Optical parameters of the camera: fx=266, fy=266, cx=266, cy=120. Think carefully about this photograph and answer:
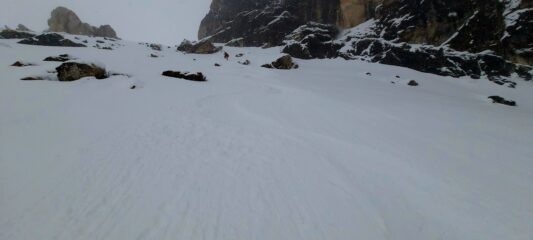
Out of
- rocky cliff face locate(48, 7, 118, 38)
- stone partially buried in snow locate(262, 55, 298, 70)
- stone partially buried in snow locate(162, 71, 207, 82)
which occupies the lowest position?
stone partially buried in snow locate(162, 71, 207, 82)

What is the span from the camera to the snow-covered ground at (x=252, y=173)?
4.25 meters

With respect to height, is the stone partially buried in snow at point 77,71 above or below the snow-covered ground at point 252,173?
above

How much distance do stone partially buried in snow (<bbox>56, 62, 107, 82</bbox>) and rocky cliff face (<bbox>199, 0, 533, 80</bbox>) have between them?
3386 centimetres

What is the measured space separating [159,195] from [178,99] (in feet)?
24.1

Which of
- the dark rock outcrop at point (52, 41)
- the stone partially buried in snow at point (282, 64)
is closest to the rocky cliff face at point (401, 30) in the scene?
the stone partially buried in snow at point (282, 64)

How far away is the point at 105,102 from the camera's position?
10.7 meters

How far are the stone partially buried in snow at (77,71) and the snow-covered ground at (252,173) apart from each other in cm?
363

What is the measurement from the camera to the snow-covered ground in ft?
13.9

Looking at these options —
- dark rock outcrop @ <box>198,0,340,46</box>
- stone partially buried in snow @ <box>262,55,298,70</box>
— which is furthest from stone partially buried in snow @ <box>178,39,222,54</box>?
stone partially buried in snow @ <box>262,55,298,70</box>

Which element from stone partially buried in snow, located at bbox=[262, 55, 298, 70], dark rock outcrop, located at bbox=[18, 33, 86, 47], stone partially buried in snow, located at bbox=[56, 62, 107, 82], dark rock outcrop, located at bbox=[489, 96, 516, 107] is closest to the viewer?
stone partially buried in snow, located at bbox=[56, 62, 107, 82]

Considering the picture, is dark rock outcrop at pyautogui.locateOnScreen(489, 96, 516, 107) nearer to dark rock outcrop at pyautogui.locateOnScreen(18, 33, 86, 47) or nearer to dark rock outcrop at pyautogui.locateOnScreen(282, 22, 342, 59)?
dark rock outcrop at pyautogui.locateOnScreen(282, 22, 342, 59)

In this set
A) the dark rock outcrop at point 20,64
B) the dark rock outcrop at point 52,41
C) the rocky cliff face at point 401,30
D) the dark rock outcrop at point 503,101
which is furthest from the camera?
the dark rock outcrop at point 52,41

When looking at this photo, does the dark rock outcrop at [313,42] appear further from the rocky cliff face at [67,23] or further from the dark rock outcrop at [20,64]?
the rocky cliff face at [67,23]

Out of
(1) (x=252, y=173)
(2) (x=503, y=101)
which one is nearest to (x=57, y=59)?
(1) (x=252, y=173)
